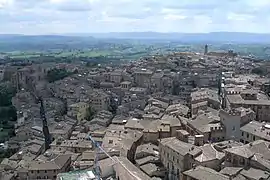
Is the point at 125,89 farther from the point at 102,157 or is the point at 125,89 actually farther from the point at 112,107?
the point at 102,157

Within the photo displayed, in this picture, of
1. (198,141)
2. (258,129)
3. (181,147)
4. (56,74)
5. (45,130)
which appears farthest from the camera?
(56,74)

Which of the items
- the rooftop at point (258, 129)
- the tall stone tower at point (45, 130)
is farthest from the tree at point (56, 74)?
the rooftop at point (258, 129)

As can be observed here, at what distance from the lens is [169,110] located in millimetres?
56031

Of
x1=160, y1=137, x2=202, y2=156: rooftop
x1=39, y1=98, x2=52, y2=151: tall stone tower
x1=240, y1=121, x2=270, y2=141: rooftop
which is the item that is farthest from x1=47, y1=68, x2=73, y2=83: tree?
x1=240, y1=121, x2=270, y2=141: rooftop

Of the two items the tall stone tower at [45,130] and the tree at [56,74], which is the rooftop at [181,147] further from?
the tree at [56,74]

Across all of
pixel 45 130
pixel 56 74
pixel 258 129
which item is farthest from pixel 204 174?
pixel 56 74

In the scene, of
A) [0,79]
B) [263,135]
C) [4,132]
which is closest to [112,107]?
[4,132]

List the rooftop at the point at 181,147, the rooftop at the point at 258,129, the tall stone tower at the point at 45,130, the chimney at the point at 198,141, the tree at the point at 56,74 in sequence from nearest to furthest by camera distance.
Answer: the rooftop at the point at 181,147, the rooftop at the point at 258,129, the chimney at the point at 198,141, the tall stone tower at the point at 45,130, the tree at the point at 56,74

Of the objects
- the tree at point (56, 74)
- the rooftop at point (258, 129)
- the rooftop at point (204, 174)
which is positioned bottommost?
the tree at point (56, 74)

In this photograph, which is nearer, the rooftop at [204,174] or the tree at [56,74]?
the rooftop at [204,174]

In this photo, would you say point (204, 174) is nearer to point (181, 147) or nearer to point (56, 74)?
point (181, 147)

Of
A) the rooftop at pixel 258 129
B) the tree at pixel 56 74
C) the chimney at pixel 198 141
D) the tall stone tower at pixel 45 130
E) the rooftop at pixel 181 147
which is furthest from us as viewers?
the tree at pixel 56 74

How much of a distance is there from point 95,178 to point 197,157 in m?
9.01

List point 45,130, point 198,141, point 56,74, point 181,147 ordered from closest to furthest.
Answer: point 181,147
point 198,141
point 45,130
point 56,74
